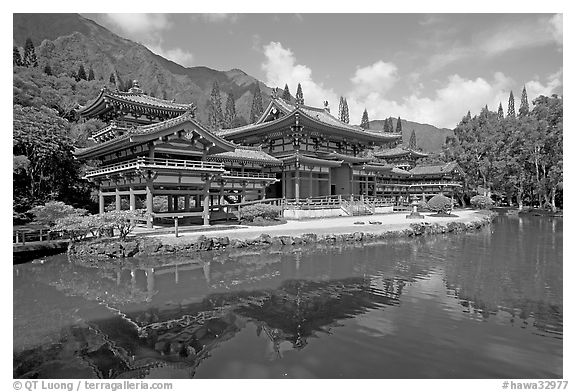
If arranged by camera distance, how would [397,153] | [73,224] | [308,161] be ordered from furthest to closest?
[397,153], [308,161], [73,224]

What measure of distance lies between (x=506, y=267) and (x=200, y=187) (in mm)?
18518

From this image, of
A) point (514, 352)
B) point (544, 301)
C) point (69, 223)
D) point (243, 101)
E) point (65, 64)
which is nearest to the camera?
point (514, 352)

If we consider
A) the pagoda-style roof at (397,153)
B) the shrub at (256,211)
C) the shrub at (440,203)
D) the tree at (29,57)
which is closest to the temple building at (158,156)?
the shrub at (256,211)

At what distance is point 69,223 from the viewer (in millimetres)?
15711

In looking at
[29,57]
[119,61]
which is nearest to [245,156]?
[29,57]

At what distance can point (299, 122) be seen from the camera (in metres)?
32.4

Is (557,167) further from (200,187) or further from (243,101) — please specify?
(243,101)

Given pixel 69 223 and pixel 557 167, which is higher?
pixel 557 167

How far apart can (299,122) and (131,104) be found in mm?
14910

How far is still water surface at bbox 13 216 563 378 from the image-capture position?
20.7ft

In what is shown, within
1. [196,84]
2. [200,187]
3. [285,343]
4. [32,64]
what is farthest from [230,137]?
[196,84]

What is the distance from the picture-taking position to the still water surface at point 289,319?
632 cm

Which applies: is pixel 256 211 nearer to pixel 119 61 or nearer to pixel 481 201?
pixel 481 201

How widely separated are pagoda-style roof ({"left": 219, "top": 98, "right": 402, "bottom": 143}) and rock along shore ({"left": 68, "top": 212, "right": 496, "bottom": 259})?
13664 mm
